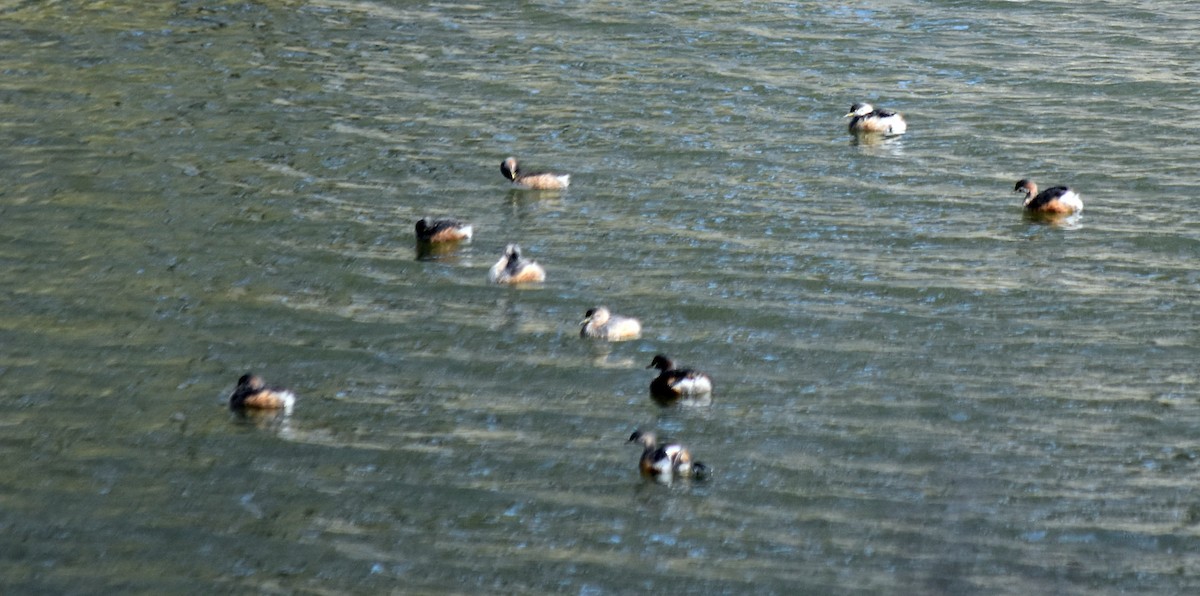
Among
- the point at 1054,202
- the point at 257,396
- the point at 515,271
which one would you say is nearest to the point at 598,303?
the point at 515,271

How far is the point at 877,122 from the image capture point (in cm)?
2012

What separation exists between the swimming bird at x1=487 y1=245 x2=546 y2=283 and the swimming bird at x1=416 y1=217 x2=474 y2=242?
38.3 inches

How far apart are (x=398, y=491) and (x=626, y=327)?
3348 millimetres

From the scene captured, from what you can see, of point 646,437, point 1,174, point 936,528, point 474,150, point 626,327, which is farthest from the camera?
point 474,150

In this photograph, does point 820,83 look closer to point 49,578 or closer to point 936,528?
point 936,528

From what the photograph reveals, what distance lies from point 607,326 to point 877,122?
7071 mm

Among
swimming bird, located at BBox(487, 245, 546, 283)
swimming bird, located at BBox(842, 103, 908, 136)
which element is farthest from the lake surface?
swimming bird, located at BBox(842, 103, 908, 136)

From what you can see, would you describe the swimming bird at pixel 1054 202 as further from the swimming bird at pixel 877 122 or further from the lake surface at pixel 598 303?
the swimming bird at pixel 877 122

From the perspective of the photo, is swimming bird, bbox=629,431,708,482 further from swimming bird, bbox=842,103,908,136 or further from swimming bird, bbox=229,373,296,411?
swimming bird, bbox=842,103,908,136

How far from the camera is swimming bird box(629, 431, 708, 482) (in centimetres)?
1163

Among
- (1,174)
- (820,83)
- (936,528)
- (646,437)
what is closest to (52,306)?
(1,174)

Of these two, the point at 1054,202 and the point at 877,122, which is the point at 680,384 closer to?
the point at 1054,202

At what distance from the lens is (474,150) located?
65.5 feet

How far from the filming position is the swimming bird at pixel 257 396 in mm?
12719
